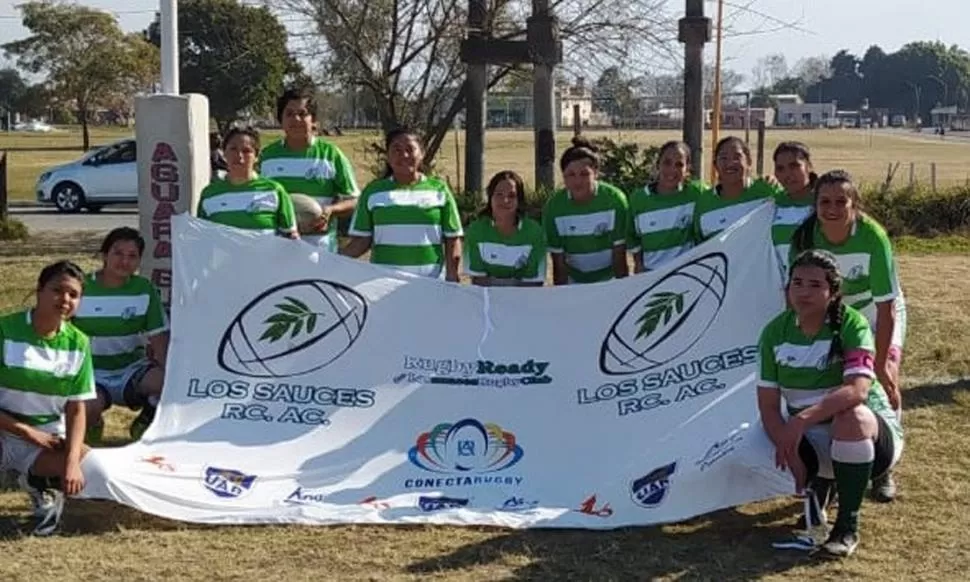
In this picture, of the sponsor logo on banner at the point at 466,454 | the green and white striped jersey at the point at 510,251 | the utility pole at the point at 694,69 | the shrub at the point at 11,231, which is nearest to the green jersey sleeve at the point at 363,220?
the green and white striped jersey at the point at 510,251

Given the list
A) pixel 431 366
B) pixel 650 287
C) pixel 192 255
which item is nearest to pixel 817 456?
pixel 650 287

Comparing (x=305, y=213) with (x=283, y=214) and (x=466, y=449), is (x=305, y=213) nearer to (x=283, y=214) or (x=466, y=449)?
(x=283, y=214)

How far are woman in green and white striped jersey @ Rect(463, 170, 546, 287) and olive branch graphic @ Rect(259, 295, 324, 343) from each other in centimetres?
94

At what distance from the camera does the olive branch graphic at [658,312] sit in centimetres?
646

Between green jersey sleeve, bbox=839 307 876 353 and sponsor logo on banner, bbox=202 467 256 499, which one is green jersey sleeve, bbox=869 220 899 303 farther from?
sponsor logo on banner, bbox=202 467 256 499

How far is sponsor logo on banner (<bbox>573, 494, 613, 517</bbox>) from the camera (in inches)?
222

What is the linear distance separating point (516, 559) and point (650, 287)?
6.10ft

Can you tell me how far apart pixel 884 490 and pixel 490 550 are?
6.80ft

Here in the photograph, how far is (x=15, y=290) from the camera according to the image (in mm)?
12719

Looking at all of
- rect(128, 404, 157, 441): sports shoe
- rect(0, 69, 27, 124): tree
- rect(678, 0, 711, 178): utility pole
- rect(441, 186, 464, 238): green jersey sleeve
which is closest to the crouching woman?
rect(441, 186, 464, 238): green jersey sleeve

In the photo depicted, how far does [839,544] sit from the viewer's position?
17.2 ft

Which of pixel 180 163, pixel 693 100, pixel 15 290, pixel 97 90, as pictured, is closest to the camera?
pixel 180 163

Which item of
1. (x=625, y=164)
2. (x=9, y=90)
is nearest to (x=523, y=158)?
(x=625, y=164)

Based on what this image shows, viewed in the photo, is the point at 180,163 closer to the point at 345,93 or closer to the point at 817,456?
the point at 817,456
